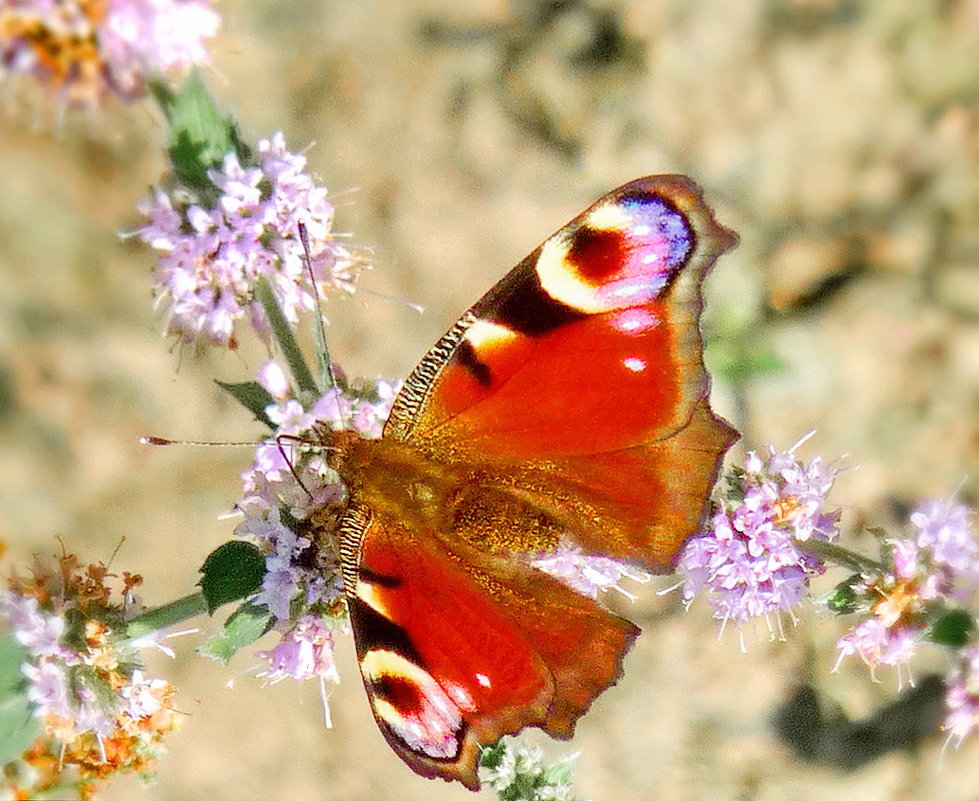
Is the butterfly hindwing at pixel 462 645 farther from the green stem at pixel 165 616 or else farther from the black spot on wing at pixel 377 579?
the green stem at pixel 165 616

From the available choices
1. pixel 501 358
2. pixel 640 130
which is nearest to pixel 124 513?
pixel 501 358

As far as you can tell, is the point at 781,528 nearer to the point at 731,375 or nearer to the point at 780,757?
the point at 731,375

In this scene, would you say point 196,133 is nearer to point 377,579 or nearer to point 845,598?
point 377,579

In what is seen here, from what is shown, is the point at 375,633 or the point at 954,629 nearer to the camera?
the point at 375,633

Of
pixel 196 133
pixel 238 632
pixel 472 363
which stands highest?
pixel 196 133

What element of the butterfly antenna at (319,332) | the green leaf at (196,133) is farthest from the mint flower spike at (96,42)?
the butterfly antenna at (319,332)

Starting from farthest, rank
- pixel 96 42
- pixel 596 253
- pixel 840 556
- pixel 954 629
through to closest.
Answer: pixel 840 556, pixel 954 629, pixel 596 253, pixel 96 42

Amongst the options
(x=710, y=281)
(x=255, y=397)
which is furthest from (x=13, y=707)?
(x=710, y=281)
